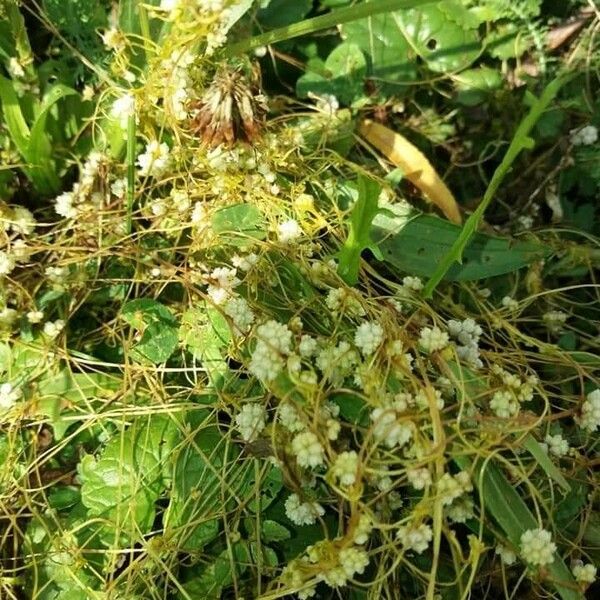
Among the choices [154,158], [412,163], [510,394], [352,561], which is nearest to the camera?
[352,561]

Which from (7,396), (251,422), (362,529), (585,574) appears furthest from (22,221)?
(585,574)

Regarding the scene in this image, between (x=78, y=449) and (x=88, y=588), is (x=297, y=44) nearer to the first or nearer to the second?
(x=78, y=449)

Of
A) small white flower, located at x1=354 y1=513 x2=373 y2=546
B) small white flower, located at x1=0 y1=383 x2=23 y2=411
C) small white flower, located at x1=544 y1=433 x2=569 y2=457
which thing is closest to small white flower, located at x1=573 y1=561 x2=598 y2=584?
small white flower, located at x1=544 y1=433 x2=569 y2=457

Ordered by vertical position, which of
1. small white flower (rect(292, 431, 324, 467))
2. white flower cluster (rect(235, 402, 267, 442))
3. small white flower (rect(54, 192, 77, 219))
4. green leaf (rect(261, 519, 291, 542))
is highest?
small white flower (rect(54, 192, 77, 219))

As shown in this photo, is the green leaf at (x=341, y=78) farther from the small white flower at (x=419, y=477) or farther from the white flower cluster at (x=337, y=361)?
the small white flower at (x=419, y=477)

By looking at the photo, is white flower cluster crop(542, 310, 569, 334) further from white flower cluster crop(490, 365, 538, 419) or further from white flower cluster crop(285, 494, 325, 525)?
white flower cluster crop(285, 494, 325, 525)

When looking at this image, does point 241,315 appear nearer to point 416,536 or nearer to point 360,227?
point 360,227
